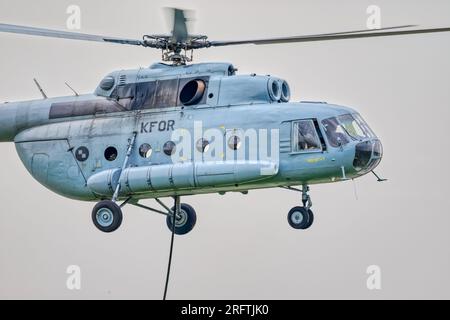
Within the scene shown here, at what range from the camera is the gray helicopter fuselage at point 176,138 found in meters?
22.6

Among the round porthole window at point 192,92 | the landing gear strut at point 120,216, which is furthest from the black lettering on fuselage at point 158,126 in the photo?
the landing gear strut at point 120,216

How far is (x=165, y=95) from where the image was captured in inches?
943

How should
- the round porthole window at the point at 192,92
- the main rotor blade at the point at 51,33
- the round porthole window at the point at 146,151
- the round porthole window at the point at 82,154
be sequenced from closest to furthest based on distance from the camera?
the main rotor blade at the point at 51,33, the round porthole window at the point at 192,92, the round porthole window at the point at 146,151, the round porthole window at the point at 82,154

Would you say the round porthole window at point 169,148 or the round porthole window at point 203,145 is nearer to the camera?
the round porthole window at point 203,145

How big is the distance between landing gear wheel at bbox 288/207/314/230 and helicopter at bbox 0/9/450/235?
0.02 m

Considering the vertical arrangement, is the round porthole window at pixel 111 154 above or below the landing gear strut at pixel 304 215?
above

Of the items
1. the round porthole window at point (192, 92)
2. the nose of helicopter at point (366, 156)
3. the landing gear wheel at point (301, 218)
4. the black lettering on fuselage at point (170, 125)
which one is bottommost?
the landing gear wheel at point (301, 218)

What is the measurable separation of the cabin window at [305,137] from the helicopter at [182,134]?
16mm

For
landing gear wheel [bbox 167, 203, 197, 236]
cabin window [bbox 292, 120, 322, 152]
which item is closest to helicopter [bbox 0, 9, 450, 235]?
cabin window [bbox 292, 120, 322, 152]

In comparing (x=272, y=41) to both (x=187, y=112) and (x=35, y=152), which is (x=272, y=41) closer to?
(x=187, y=112)

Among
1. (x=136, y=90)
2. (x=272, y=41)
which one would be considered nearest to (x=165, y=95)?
(x=136, y=90)

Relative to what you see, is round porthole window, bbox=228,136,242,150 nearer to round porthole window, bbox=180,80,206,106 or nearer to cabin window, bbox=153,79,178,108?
round porthole window, bbox=180,80,206,106

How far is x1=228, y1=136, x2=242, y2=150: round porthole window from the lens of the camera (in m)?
22.8

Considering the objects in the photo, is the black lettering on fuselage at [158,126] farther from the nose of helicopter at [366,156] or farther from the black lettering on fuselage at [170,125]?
the nose of helicopter at [366,156]
